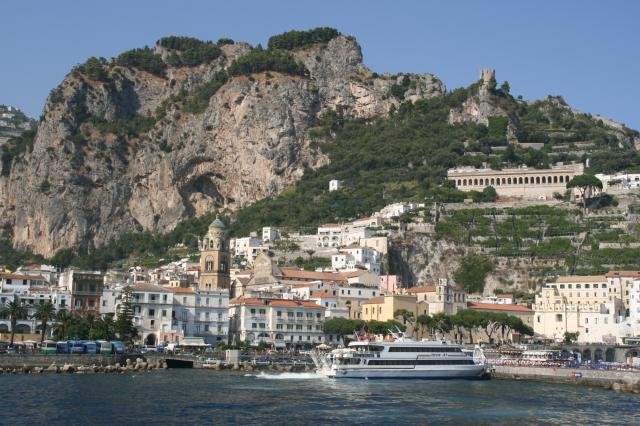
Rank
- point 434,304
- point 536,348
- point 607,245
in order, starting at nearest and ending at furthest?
point 536,348, point 434,304, point 607,245

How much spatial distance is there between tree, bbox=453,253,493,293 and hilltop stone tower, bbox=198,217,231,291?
27.1 meters

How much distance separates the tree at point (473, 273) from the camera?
118312 mm

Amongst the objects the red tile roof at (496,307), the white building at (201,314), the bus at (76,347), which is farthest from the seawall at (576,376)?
the bus at (76,347)

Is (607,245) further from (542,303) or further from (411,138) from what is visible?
(411,138)

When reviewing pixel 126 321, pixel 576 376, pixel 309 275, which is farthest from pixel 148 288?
pixel 576 376

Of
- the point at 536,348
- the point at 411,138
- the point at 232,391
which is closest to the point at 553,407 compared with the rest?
the point at 232,391

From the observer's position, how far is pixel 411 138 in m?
157

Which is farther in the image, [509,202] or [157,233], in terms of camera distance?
[157,233]

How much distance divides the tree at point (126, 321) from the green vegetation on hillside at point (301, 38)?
9474cm

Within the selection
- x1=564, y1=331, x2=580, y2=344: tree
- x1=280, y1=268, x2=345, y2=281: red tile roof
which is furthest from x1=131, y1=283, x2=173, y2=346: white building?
x1=564, y1=331, x2=580, y2=344: tree

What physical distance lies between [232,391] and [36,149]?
110712mm

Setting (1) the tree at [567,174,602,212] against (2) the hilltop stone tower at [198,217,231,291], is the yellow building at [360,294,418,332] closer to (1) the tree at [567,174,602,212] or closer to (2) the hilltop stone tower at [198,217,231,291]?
(2) the hilltop stone tower at [198,217,231,291]

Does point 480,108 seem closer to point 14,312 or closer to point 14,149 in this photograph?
point 14,149

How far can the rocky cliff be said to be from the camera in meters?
159
